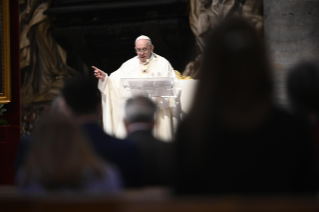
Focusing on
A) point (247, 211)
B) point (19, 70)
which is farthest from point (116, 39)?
point (247, 211)

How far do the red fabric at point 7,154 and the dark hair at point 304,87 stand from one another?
560 cm

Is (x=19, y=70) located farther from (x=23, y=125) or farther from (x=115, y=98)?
(x=115, y=98)

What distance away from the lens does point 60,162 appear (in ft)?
6.58

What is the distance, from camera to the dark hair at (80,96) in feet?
9.87

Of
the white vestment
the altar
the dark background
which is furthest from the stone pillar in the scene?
the dark background

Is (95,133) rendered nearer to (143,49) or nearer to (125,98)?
(125,98)

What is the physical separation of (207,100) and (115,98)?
16.5 ft

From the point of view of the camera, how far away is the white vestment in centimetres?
666

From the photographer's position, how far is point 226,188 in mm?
1880

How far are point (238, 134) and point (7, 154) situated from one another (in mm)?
6812

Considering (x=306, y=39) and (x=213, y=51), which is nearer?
(x=213, y=51)

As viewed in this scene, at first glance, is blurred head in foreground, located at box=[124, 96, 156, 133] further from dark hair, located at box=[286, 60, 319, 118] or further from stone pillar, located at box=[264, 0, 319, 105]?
stone pillar, located at box=[264, 0, 319, 105]

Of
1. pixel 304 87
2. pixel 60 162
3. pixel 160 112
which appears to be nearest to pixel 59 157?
pixel 60 162

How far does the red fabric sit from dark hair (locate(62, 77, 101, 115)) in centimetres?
506
